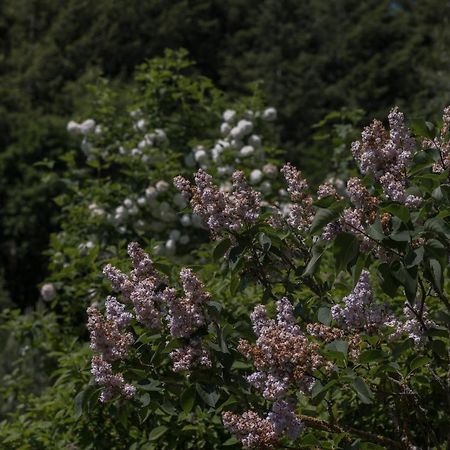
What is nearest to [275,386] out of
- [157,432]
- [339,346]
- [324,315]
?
[339,346]

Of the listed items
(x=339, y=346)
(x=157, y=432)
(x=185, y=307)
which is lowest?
(x=157, y=432)

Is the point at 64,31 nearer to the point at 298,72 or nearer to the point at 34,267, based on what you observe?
the point at 298,72

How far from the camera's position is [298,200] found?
242 cm

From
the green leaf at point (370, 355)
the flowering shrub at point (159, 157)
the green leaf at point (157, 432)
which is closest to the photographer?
the green leaf at point (370, 355)

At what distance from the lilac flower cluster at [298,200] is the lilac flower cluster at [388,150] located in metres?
0.20

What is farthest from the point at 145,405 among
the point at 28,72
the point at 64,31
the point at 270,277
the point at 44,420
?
the point at 64,31

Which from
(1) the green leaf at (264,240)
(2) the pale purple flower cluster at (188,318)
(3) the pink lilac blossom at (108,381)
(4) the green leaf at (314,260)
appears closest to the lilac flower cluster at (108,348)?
(3) the pink lilac blossom at (108,381)

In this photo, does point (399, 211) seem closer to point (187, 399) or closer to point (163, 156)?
point (187, 399)

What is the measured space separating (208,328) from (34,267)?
43.1 ft

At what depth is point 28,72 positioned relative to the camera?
827 inches

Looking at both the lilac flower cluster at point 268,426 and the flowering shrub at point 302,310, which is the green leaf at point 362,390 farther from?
the lilac flower cluster at point 268,426

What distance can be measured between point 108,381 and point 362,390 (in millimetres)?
637

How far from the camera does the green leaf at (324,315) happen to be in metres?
2.14

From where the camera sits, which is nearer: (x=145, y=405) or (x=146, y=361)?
(x=145, y=405)
